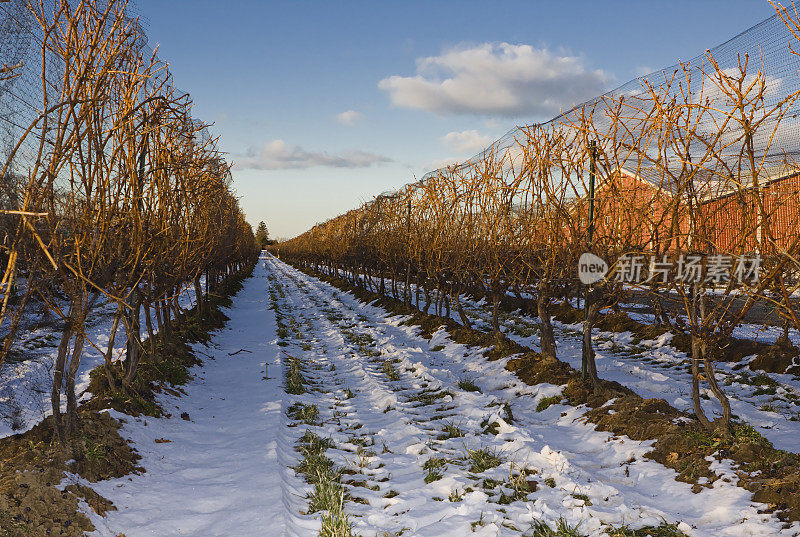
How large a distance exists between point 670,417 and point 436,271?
656cm

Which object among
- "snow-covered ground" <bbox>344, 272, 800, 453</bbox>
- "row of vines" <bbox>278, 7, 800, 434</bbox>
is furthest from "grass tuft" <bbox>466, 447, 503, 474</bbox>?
"snow-covered ground" <bbox>344, 272, 800, 453</bbox>

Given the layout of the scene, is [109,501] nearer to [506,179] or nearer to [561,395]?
[561,395]

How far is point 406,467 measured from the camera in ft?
13.9

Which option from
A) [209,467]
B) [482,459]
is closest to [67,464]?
[209,467]

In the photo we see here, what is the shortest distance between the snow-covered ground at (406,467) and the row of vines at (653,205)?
3.31 feet

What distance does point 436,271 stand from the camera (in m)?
10.9

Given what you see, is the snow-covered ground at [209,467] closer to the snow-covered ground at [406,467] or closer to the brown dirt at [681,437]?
the snow-covered ground at [406,467]

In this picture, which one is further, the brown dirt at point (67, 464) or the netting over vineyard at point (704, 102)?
the netting over vineyard at point (704, 102)

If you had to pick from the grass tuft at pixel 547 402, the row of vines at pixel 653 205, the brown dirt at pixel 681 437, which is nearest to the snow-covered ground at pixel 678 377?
the row of vines at pixel 653 205

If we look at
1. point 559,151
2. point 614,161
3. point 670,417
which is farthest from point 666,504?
point 559,151

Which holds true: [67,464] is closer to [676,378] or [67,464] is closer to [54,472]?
[54,472]

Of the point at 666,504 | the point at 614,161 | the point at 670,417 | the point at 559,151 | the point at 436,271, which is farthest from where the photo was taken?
the point at 436,271

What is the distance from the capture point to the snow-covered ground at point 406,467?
3.26m

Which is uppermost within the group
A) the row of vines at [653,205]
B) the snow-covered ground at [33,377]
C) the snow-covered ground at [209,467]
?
the row of vines at [653,205]
